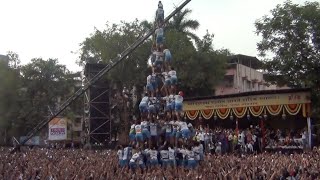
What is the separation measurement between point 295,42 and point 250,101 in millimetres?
4663

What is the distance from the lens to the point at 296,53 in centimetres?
2709

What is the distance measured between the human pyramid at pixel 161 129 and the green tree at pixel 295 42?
33.5 ft

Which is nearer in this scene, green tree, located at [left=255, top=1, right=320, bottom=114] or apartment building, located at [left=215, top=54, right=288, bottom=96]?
green tree, located at [left=255, top=1, right=320, bottom=114]

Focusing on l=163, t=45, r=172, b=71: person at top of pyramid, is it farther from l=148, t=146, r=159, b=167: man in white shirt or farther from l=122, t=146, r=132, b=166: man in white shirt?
l=122, t=146, r=132, b=166: man in white shirt

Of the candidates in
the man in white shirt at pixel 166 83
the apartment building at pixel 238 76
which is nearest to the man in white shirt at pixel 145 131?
the man in white shirt at pixel 166 83

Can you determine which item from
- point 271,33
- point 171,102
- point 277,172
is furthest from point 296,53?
point 277,172

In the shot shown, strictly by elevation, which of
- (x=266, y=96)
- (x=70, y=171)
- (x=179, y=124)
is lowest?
(x=70, y=171)

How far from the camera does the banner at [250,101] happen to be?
2359 cm

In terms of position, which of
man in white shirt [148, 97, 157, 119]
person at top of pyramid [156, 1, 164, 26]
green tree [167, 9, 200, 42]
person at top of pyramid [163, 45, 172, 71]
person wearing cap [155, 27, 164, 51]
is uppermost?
green tree [167, 9, 200, 42]

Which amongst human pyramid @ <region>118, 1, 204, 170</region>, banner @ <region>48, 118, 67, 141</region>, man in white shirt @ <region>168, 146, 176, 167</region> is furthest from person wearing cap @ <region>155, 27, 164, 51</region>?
banner @ <region>48, 118, 67, 141</region>

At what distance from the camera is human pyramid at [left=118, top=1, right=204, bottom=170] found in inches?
719

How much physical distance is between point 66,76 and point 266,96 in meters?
26.3

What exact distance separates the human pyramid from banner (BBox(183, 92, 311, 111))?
7.05 metres

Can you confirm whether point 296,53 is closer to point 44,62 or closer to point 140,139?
point 140,139
